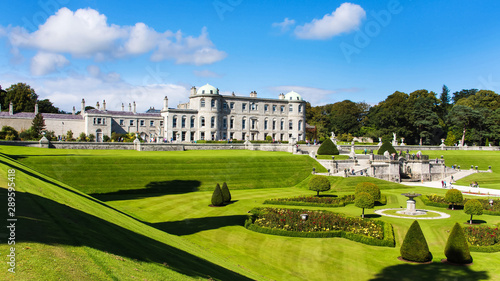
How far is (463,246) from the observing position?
60.9 feet

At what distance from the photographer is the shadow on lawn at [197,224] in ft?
78.2

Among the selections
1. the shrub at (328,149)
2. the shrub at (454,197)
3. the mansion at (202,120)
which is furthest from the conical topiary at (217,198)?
the mansion at (202,120)

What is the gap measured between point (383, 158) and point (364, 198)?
2998cm

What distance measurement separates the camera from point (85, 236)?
35.2 feet

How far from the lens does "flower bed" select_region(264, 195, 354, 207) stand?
33531mm

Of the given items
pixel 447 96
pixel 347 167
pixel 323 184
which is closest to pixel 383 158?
pixel 347 167

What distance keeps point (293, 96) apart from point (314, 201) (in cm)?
6203

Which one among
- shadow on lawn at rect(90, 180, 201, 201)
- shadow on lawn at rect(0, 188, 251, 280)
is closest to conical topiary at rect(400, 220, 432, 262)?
shadow on lawn at rect(0, 188, 251, 280)

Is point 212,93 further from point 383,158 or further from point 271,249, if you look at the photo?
point 271,249

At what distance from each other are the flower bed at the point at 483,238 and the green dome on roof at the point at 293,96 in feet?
235

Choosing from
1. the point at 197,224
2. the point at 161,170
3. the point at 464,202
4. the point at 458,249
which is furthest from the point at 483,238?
the point at 161,170

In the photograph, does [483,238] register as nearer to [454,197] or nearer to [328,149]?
[454,197]

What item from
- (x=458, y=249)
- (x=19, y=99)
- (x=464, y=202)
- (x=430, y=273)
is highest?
(x=19, y=99)

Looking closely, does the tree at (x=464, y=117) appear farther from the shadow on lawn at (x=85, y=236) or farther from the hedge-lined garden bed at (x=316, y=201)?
the shadow on lawn at (x=85, y=236)
